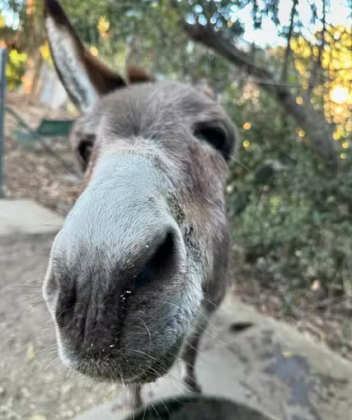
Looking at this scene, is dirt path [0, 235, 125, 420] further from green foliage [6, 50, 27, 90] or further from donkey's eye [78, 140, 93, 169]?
green foliage [6, 50, 27, 90]

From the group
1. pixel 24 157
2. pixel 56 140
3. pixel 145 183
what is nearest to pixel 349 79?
pixel 145 183

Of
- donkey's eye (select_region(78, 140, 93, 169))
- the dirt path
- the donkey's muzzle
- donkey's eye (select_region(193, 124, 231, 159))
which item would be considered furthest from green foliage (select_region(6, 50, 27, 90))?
the donkey's muzzle

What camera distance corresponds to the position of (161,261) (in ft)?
3.40

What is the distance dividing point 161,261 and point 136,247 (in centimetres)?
12

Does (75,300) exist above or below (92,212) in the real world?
below

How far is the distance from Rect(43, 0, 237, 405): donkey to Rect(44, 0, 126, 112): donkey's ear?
1.71 feet

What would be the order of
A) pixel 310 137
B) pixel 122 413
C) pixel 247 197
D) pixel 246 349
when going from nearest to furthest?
pixel 122 413 → pixel 246 349 → pixel 310 137 → pixel 247 197

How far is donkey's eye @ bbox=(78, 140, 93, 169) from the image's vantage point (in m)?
1.84

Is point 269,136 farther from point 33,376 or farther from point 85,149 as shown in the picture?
point 33,376

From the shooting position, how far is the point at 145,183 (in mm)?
1146

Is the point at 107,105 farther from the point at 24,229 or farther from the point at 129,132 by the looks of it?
the point at 24,229

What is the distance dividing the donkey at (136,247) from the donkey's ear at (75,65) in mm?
522

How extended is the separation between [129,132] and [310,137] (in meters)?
1.88

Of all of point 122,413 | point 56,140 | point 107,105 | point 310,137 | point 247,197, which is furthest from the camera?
point 56,140
